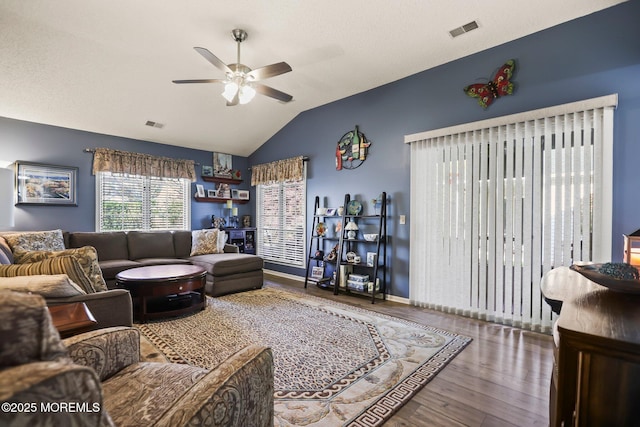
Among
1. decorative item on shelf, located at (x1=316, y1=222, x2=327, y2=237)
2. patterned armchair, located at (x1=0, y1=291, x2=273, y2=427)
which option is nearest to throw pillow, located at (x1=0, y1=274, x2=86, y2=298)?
patterned armchair, located at (x1=0, y1=291, x2=273, y2=427)

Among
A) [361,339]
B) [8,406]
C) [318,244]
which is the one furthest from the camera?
[318,244]

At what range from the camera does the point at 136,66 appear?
12.6ft

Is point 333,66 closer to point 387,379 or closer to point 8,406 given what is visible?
point 387,379

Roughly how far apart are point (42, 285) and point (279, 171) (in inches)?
175

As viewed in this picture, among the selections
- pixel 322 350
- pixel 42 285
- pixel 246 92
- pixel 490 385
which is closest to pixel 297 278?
pixel 322 350

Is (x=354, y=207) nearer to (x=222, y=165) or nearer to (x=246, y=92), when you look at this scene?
(x=246, y=92)

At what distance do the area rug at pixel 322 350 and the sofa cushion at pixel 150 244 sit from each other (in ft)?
5.65

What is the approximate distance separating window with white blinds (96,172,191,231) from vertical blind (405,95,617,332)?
4.49 m

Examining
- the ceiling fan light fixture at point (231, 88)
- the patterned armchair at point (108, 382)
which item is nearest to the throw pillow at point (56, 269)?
the patterned armchair at point (108, 382)

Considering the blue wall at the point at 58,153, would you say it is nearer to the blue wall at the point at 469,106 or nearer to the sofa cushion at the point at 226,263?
the sofa cushion at the point at 226,263

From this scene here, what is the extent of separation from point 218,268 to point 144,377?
305 centimetres

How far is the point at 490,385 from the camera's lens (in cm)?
208

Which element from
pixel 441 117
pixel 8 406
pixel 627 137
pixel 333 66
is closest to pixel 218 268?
pixel 333 66

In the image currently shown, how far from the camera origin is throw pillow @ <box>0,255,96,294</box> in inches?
73.4
